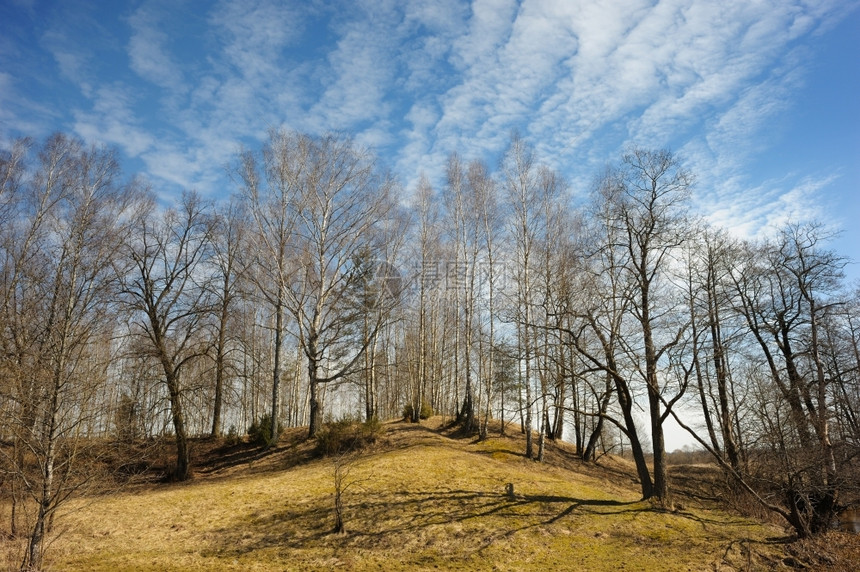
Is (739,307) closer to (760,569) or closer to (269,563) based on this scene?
(760,569)

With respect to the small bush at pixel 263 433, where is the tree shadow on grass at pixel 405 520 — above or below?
below

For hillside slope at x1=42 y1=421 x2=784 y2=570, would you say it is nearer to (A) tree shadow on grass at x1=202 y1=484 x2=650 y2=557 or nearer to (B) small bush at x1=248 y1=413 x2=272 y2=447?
(A) tree shadow on grass at x1=202 y1=484 x2=650 y2=557

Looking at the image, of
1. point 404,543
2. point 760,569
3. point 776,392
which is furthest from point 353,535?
point 776,392

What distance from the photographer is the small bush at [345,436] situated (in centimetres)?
1698

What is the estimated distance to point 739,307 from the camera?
18094 millimetres

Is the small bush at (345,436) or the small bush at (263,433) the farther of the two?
Answer: the small bush at (263,433)

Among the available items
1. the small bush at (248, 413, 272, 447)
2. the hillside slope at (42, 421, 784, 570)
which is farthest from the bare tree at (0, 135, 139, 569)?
the small bush at (248, 413, 272, 447)

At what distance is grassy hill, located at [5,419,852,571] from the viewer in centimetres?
895

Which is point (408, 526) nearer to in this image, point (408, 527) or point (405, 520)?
point (408, 527)

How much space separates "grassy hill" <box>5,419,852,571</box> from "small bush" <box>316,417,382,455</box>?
1.47 meters

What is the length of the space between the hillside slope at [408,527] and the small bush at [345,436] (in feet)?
6.58

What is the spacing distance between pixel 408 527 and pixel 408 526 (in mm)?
39

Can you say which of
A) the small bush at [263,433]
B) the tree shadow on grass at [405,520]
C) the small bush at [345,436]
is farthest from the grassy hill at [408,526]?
the small bush at [263,433]

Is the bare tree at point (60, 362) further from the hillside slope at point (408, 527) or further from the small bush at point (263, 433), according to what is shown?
the small bush at point (263, 433)
